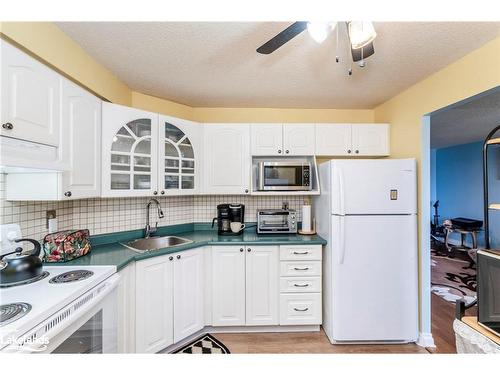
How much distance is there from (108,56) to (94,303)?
1687 millimetres

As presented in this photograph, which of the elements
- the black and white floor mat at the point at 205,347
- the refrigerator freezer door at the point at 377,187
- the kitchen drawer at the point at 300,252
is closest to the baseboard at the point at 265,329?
the black and white floor mat at the point at 205,347

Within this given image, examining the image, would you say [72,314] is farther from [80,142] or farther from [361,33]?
[361,33]

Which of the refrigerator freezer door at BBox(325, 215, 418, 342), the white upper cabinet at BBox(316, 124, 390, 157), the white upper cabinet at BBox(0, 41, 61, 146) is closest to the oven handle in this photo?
the white upper cabinet at BBox(0, 41, 61, 146)

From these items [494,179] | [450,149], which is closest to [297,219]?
[494,179]

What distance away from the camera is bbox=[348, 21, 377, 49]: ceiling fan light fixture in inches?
37.2

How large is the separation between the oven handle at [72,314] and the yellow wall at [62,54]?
1.33 m

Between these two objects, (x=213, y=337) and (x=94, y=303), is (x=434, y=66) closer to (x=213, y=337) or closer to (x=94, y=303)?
(x=94, y=303)

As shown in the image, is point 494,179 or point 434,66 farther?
point 494,179

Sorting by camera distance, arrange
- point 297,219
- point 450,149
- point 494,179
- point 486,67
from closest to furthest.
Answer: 1. point 486,67
2. point 297,219
3. point 494,179
4. point 450,149

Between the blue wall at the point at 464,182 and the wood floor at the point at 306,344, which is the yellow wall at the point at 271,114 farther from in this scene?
the blue wall at the point at 464,182

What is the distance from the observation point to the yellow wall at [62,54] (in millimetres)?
1158

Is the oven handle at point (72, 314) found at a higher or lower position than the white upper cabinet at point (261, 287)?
higher

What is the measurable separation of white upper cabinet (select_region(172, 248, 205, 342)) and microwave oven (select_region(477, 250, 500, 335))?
1.95 meters
